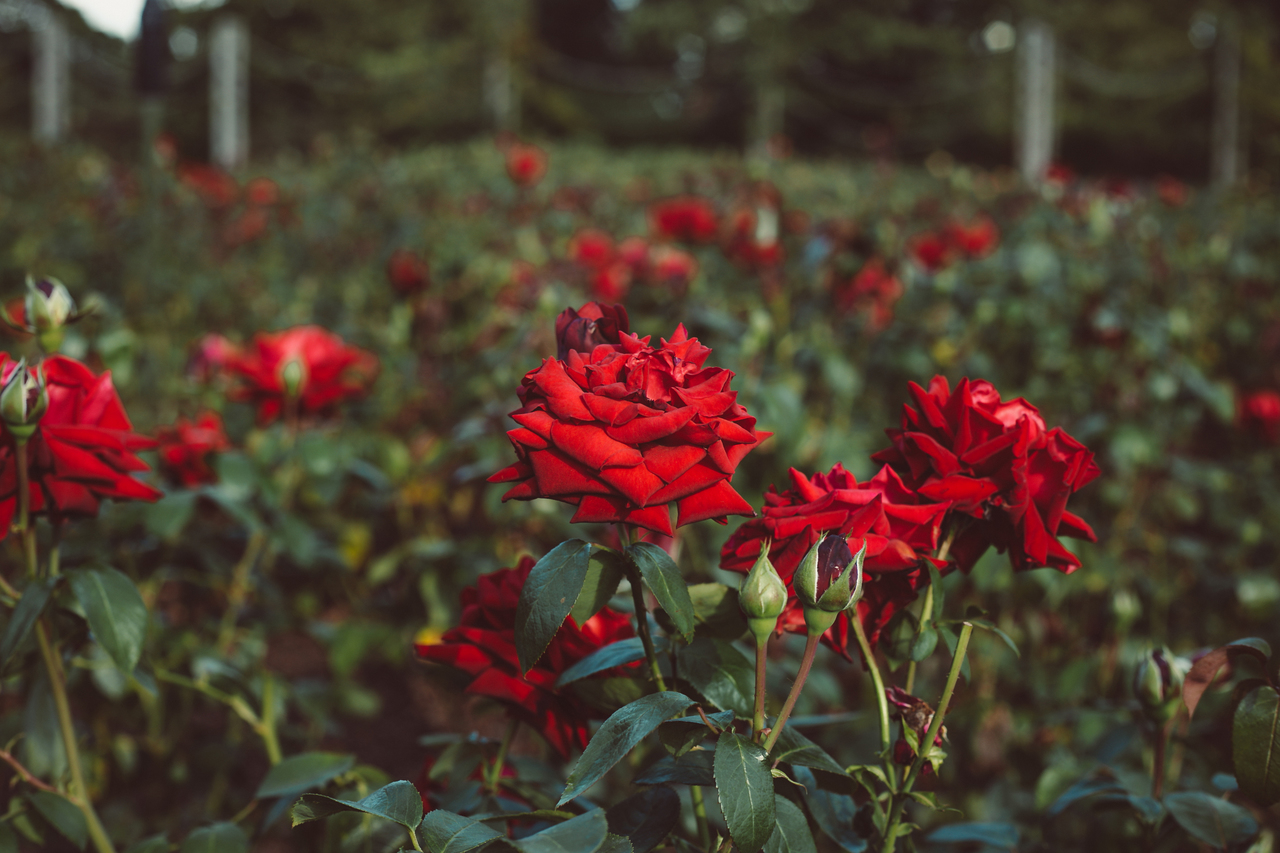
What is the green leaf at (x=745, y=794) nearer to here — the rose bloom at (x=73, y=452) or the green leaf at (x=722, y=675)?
the green leaf at (x=722, y=675)

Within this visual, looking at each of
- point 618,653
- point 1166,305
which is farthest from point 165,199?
point 618,653

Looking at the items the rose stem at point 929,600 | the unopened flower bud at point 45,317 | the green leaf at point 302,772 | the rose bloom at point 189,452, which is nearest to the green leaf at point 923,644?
the rose stem at point 929,600

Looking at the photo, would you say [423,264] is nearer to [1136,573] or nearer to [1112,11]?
[1136,573]

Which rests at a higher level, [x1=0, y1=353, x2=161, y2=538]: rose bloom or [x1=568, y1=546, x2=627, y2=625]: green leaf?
[x1=0, y1=353, x2=161, y2=538]: rose bloom

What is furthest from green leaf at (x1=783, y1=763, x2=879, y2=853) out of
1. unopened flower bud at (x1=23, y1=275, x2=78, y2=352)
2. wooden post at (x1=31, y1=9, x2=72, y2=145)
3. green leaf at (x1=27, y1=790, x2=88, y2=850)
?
wooden post at (x1=31, y1=9, x2=72, y2=145)

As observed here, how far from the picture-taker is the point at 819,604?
0.48m

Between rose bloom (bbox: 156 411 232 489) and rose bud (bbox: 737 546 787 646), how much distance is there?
821 mm

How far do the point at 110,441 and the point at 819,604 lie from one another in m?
0.48

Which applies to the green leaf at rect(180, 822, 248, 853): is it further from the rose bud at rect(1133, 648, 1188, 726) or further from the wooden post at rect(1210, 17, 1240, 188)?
the wooden post at rect(1210, 17, 1240, 188)

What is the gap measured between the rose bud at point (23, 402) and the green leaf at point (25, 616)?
12cm

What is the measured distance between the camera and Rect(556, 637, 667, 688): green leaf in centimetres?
55

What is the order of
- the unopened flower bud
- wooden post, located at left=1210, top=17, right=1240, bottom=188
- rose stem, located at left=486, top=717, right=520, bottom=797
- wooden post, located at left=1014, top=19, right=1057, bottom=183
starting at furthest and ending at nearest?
wooden post, located at left=1210, top=17, right=1240, bottom=188 < wooden post, located at left=1014, top=19, right=1057, bottom=183 < the unopened flower bud < rose stem, located at left=486, top=717, right=520, bottom=797

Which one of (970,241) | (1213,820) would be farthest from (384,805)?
(970,241)

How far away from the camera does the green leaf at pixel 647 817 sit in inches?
20.5
